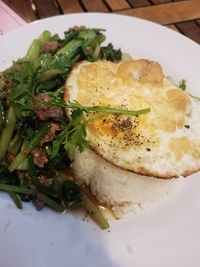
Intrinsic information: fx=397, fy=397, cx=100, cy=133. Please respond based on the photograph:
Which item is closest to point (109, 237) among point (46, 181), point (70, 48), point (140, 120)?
point (46, 181)

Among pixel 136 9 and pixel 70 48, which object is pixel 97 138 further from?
pixel 136 9

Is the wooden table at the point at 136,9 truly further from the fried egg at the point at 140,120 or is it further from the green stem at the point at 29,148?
the green stem at the point at 29,148

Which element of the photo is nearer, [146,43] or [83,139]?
[83,139]

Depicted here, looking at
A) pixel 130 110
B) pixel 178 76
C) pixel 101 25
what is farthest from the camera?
pixel 101 25

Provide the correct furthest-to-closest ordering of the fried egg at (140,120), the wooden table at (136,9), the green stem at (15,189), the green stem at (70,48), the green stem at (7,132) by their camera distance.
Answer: the wooden table at (136,9) → the green stem at (70,48) → the green stem at (7,132) → the green stem at (15,189) → the fried egg at (140,120)

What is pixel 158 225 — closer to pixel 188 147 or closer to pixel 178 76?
pixel 188 147

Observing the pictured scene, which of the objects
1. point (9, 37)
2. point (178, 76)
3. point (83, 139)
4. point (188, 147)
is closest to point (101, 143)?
point (83, 139)

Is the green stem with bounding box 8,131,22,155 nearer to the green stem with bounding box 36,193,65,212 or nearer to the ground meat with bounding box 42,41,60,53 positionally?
the green stem with bounding box 36,193,65,212

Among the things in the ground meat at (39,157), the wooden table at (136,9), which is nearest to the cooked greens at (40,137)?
the ground meat at (39,157)

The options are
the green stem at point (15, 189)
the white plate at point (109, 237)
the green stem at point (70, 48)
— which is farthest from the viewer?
the green stem at point (70, 48)
